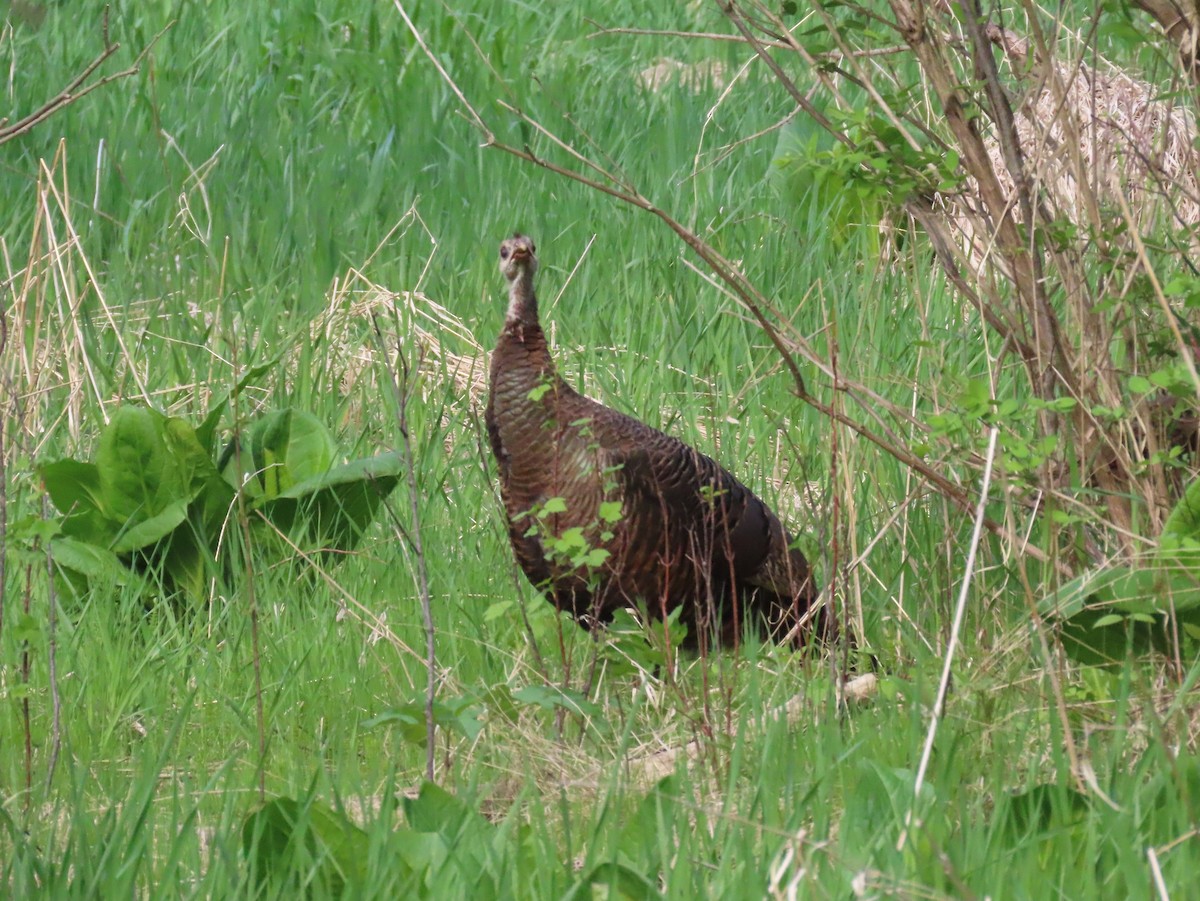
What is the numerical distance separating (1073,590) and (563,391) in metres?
1.22

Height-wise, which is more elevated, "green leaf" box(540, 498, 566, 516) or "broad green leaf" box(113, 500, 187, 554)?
"green leaf" box(540, 498, 566, 516)

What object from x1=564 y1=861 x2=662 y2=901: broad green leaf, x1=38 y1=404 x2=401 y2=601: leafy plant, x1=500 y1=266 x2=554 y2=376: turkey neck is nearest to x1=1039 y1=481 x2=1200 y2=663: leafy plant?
x1=564 y1=861 x2=662 y2=901: broad green leaf

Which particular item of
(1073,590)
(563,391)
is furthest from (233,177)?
(1073,590)

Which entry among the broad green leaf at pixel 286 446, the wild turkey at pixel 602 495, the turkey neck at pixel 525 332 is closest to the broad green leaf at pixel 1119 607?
the wild turkey at pixel 602 495

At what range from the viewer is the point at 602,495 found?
350cm

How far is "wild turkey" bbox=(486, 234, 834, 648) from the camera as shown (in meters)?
3.49

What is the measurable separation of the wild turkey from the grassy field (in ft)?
0.42

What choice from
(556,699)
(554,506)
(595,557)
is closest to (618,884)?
(556,699)

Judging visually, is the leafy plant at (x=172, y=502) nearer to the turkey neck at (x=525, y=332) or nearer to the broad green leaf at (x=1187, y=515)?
the turkey neck at (x=525, y=332)

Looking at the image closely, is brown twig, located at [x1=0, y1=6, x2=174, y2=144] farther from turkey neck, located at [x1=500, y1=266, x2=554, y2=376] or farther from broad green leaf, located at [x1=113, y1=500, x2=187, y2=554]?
broad green leaf, located at [x1=113, y1=500, x2=187, y2=554]

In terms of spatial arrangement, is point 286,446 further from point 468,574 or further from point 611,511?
point 611,511

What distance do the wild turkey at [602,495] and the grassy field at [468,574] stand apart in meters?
0.13

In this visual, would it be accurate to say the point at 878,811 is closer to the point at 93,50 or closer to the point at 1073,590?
the point at 1073,590

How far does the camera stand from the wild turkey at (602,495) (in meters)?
3.49
